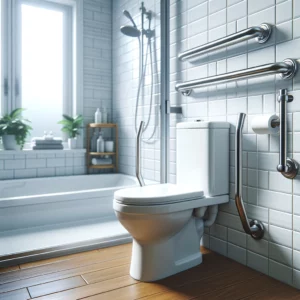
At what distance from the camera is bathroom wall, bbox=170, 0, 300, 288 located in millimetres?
1544

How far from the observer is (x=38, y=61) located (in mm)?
3047

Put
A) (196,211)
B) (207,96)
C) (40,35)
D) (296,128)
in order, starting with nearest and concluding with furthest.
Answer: (296,128) < (196,211) < (207,96) < (40,35)

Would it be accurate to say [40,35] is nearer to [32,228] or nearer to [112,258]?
[32,228]

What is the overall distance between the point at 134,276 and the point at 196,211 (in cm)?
48

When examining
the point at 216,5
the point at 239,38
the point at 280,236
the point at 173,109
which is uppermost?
the point at 216,5

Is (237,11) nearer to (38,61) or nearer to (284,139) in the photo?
(284,139)

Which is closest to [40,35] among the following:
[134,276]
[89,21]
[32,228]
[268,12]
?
[89,21]

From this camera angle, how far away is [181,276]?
1.70 metres

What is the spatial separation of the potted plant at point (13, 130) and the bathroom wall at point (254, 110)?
1.48 meters

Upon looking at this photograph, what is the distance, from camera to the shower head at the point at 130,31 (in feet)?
8.78

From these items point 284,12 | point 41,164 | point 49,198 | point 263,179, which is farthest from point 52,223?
point 284,12

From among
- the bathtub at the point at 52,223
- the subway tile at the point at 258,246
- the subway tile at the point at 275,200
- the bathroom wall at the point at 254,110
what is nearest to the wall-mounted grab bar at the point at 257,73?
the bathroom wall at the point at 254,110

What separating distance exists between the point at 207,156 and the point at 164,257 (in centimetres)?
59

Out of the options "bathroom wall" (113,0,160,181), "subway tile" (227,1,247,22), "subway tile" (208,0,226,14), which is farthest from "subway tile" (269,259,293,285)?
"subway tile" (208,0,226,14)
